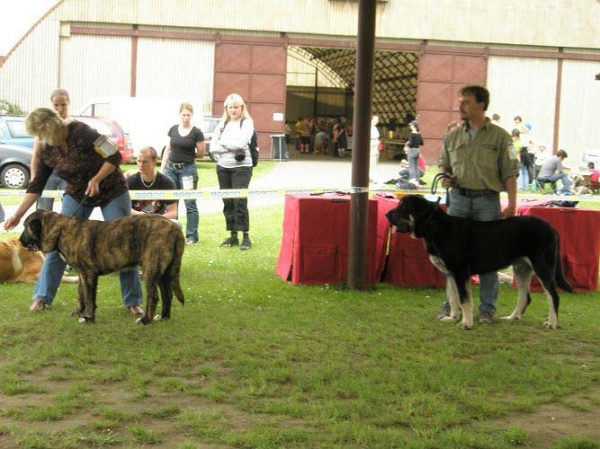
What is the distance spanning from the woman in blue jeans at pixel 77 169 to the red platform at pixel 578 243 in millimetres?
4143

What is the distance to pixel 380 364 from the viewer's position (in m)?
5.71

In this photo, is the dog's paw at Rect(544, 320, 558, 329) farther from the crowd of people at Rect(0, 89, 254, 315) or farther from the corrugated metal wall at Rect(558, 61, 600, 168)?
the corrugated metal wall at Rect(558, 61, 600, 168)

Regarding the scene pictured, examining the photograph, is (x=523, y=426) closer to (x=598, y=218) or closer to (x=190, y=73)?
(x=598, y=218)

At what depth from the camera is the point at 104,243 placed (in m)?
6.52

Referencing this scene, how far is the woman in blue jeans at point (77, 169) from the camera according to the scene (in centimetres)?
639

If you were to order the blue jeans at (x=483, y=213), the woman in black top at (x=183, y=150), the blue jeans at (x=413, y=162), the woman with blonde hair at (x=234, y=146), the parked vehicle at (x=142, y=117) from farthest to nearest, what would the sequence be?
the parked vehicle at (x=142, y=117) → the blue jeans at (x=413, y=162) → the woman in black top at (x=183, y=150) → the woman with blonde hair at (x=234, y=146) → the blue jeans at (x=483, y=213)

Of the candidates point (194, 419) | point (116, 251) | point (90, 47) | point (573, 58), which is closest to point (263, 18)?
point (90, 47)

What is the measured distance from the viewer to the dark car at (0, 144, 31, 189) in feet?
60.8

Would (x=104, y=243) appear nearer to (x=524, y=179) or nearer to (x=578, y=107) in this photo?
(x=524, y=179)

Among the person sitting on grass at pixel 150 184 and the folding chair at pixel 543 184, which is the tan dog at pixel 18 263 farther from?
the folding chair at pixel 543 184

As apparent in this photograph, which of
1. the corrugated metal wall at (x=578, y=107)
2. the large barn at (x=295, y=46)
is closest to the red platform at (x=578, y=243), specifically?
the large barn at (x=295, y=46)

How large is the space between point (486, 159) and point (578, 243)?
2.39 meters

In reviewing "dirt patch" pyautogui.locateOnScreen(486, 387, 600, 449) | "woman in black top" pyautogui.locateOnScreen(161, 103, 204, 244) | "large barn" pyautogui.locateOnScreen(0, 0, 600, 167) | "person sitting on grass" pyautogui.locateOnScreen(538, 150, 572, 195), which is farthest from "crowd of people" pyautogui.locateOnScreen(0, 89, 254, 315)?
"large barn" pyautogui.locateOnScreen(0, 0, 600, 167)

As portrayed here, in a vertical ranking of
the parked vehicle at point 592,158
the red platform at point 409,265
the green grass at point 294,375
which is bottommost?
the green grass at point 294,375
